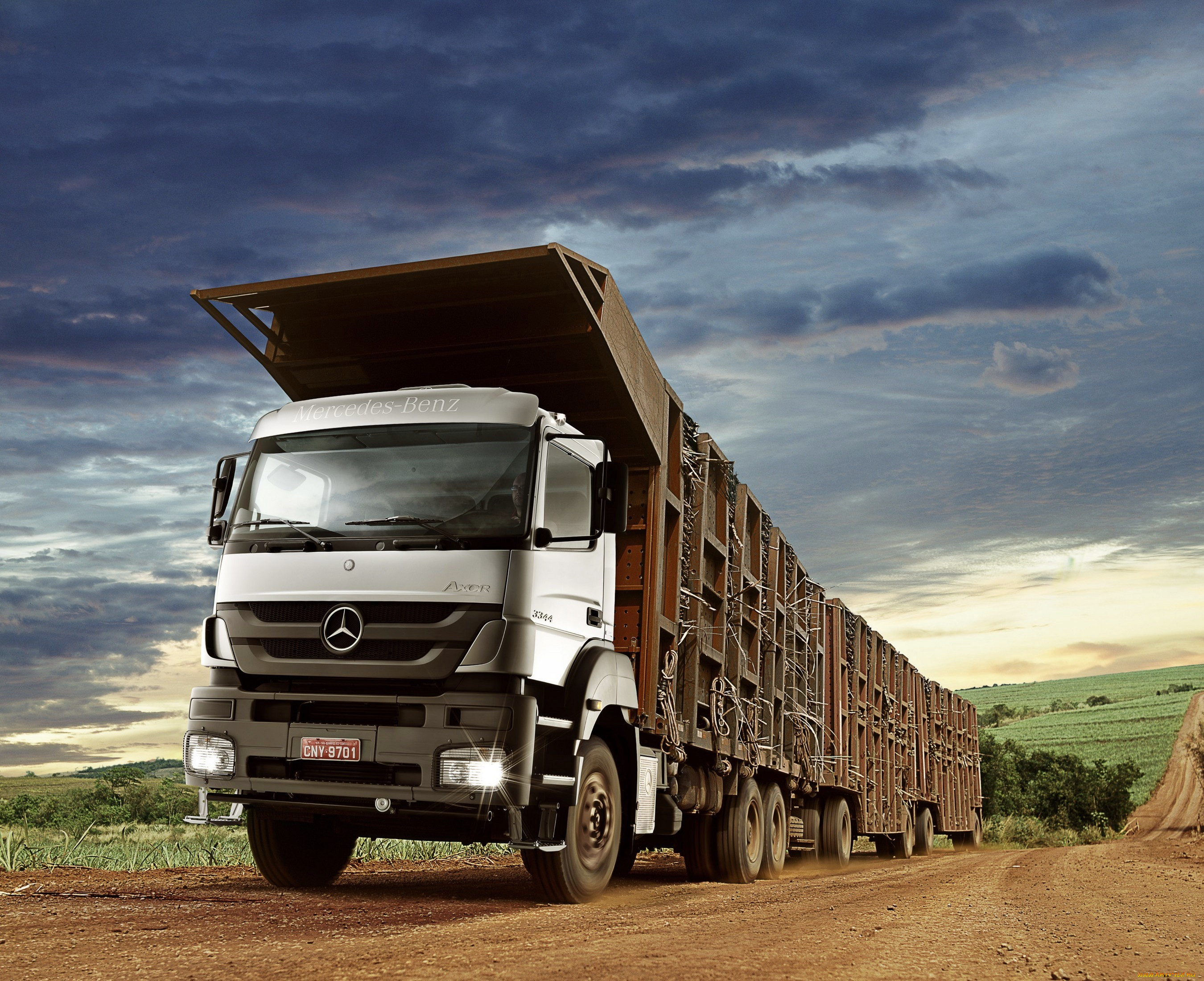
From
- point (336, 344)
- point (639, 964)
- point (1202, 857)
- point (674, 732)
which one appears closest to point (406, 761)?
point (639, 964)

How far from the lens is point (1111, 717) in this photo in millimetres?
88500

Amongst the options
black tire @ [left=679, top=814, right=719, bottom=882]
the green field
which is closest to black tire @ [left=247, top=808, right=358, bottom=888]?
black tire @ [left=679, top=814, right=719, bottom=882]

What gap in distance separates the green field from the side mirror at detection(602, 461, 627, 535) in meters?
51.8

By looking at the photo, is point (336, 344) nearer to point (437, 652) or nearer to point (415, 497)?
point (415, 497)

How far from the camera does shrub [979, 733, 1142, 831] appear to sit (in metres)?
34.8

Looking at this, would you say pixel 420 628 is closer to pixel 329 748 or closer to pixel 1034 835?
pixel 329 748

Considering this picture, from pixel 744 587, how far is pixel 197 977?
7525mm

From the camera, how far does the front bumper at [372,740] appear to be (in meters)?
6.72

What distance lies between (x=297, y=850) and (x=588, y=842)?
2468mm

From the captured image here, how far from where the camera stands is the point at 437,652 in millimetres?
6824

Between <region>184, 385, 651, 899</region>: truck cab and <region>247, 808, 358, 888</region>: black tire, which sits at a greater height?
<region>184, 385, 651, 899</region>: truck cab

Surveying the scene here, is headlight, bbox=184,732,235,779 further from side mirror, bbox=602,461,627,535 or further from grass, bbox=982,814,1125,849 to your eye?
grass, bbox=982,814,1125,849

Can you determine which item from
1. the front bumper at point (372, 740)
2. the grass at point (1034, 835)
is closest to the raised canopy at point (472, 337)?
the front bumper at point (372, 740)

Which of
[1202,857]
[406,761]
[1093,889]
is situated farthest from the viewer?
[1202,857]
